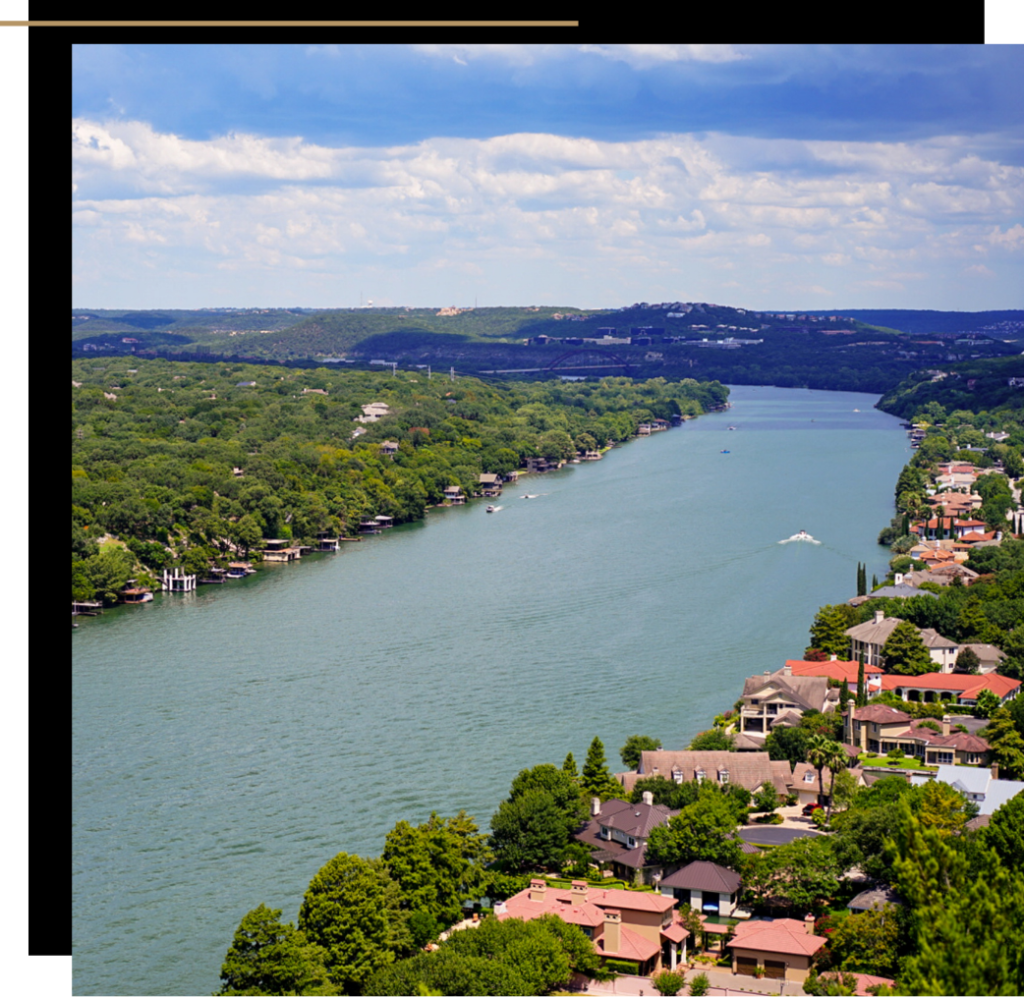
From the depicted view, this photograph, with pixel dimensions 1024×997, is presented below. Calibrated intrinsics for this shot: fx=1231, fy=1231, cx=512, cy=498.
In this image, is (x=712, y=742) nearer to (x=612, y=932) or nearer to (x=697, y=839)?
(x=697, y=839)

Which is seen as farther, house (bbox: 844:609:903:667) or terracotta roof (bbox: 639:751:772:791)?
house (bbox: 844:609:903:667)

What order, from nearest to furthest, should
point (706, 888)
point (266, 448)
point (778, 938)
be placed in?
1. point (778, 938)
2. point (706, 888)
3. point (266, 448)

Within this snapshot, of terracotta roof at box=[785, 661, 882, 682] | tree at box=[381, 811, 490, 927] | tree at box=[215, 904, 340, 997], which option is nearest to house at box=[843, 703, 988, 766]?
terracotta roof at box=[785, 661, 882, 682]

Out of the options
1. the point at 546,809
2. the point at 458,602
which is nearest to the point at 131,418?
the point at 458,602

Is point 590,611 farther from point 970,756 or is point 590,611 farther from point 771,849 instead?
point 771,849

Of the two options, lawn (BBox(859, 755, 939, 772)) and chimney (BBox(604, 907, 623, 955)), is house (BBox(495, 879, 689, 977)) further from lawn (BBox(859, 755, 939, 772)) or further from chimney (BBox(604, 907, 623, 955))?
lawn (BBox(859, 755, 939, 772))

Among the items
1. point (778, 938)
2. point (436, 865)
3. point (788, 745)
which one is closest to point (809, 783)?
point (788, 745)
